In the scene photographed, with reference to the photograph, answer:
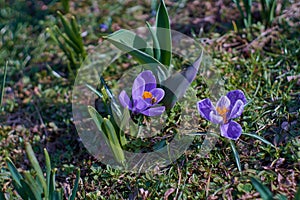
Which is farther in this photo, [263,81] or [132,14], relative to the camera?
[132,14]

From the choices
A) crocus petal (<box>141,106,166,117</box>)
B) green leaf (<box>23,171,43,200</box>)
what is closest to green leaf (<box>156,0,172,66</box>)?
crocus petal (<box>141,106,166,117</box>)

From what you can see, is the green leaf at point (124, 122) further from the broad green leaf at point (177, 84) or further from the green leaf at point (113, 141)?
the broad green leaf at point (177, 84)

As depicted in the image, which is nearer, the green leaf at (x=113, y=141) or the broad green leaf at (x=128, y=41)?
the green leaf at (x=113, y=141)

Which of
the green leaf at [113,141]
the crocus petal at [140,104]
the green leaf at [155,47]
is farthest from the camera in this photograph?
the green leaf at [155,47]

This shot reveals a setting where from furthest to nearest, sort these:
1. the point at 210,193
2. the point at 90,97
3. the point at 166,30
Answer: the point at 90,97 → the point at 166,30 → the point at 210,193

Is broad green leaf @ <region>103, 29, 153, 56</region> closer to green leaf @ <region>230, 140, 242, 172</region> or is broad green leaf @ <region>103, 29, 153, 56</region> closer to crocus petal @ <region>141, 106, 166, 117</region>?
crocus petal @ <region>141, 106, 166, 117</region>

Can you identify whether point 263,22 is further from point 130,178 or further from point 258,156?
point 130,178


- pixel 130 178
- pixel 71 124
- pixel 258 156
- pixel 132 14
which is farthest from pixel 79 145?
pixel 132 14

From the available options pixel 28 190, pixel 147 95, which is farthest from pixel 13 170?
pixel 147 95

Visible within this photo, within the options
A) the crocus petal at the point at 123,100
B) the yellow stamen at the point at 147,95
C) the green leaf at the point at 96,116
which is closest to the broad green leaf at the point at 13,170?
the green leaf at the point at 96,116
